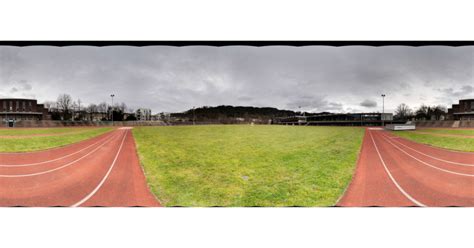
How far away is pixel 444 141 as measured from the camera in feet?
12.3

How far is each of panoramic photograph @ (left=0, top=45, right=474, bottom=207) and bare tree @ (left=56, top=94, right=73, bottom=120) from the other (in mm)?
22

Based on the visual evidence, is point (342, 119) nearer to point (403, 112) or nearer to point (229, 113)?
point (403, 112)

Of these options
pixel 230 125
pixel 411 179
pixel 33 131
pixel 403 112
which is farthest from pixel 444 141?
pixel 33 131

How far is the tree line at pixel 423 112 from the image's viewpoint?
384cm

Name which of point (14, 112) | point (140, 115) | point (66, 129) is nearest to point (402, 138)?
point (140, 115)

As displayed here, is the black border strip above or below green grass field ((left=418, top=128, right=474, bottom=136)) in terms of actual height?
above

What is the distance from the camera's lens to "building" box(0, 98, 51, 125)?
12.1ft

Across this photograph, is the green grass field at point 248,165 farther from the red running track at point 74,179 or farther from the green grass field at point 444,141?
the green grass field at point 444,141

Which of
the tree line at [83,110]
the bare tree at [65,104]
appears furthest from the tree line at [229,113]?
the bare tree at [65,104]

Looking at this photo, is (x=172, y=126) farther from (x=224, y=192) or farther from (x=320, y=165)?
(x=320, y=165)

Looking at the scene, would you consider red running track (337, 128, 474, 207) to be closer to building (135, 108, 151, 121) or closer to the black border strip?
the black border strip

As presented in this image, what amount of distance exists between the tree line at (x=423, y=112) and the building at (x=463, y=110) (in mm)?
117

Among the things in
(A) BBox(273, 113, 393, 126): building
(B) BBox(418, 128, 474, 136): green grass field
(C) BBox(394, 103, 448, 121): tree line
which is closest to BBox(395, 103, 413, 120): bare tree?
(C) BBox(394, 103, 448, 121): tree line

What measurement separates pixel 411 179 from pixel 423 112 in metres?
1.34
